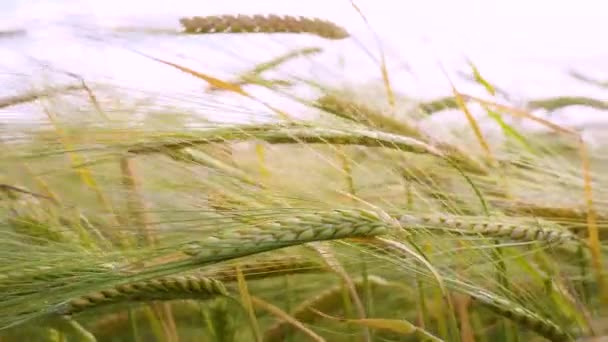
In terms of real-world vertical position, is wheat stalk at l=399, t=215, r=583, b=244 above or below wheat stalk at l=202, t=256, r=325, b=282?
above

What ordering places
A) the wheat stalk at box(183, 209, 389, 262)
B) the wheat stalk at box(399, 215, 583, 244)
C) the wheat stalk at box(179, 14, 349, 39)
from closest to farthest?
the wheat stalk at box(183, 209, 389, 262), the wheat stalk at box(399, 215, 583, 244), the wheat stalk at box(179, 14, 349, 39)

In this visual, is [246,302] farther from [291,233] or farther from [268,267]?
[291,233]

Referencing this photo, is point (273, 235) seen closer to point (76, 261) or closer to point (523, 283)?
point (76, 261)

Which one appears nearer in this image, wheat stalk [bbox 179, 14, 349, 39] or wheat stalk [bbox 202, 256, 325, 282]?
wheat stalk [bbox 202, 256, 325, 282]

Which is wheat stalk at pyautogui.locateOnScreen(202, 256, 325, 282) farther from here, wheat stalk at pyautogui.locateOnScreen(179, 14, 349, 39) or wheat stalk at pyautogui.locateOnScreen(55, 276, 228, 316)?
wheat stalk at pyautogui.locateOnScreen(179, 14, 349, 39)

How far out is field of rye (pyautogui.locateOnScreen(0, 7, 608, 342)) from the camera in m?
0.63

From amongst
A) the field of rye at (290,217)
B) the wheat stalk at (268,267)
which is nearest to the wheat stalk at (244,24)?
the field of rye at (290,217)

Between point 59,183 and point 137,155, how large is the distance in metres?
0.13

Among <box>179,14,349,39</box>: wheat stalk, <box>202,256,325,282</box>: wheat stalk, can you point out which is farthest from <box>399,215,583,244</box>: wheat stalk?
<box>179,14,349,39</box>: wheat stalk

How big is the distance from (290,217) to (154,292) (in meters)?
0.15

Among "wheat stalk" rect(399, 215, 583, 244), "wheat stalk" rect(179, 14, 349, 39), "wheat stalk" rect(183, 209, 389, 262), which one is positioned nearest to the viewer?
"wheat stalk" rect(183, 209, 389, 262)

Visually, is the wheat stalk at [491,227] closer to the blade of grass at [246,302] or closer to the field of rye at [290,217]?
the field of rye at [290,217]

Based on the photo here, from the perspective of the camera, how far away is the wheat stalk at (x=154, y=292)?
68cm

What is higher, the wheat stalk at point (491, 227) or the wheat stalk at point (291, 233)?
the wheat stalk at point (291, 233)
